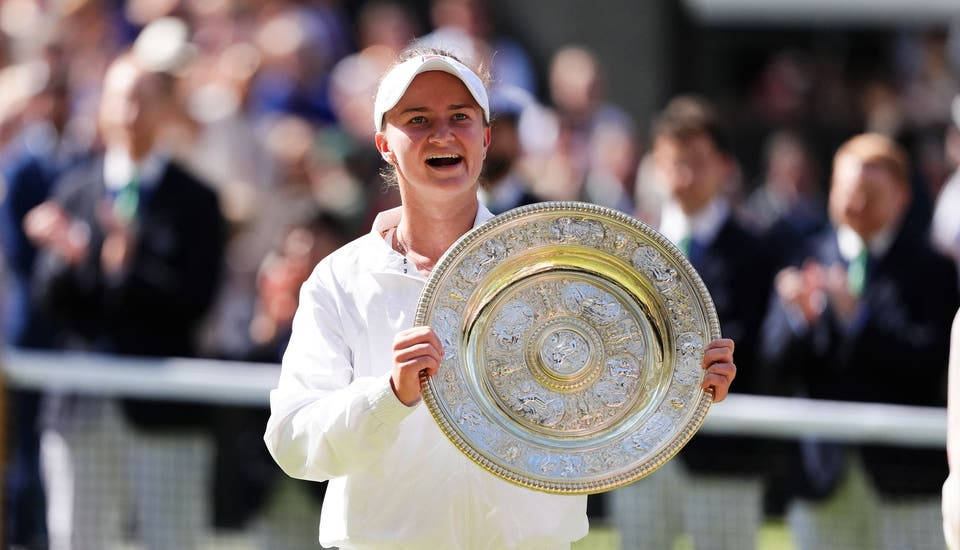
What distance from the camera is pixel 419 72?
385 centimetres

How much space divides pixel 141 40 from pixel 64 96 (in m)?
0.54

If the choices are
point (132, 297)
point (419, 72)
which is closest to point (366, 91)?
point (132, 297)

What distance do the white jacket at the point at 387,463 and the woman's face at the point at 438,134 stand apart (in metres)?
0.21

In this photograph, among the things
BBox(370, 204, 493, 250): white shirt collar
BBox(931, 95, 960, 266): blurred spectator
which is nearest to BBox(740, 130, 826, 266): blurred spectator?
BBox(931, 95, 960, 266): blurred spectator

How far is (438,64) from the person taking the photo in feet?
12.6

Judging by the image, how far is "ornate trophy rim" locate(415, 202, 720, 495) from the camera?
3.69 meters

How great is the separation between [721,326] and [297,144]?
306 centimetres

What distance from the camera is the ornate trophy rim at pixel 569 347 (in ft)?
12.1

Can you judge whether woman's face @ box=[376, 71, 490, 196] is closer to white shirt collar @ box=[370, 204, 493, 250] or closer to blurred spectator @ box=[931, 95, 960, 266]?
white shirt collar @ box=[370, 204, 493, 250]

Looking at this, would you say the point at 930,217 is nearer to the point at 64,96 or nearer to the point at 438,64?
the point at 64,96

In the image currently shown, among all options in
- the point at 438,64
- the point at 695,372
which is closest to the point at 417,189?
the point at 438,64

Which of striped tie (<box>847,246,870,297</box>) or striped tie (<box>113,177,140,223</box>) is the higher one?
striped tie (<box>113,177,140,223</box>)

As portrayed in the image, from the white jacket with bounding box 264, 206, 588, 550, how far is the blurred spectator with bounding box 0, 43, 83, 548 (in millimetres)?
3335

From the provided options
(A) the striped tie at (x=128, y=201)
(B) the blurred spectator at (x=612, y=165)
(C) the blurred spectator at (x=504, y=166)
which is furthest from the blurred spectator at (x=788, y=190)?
(A) the striped tie at (x=128, y=201)
